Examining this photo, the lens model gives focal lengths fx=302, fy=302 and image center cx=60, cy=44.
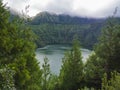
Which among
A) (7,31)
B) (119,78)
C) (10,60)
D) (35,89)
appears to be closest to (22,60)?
(10,60)

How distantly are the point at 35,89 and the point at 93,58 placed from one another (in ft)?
33.3

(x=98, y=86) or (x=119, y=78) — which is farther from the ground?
(x=119, y=78)

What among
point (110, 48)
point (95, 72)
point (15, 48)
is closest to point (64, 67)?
point (95, 72)

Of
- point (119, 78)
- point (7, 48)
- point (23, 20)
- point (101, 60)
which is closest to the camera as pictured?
point (119, 78)

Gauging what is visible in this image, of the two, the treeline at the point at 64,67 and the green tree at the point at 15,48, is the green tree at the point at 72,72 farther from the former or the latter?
the green tree at the point at 15,48

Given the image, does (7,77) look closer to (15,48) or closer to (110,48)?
(15,48)

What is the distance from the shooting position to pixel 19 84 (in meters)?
26.3

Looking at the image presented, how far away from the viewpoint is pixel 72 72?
4425 centimetres

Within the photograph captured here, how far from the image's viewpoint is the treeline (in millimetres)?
23361

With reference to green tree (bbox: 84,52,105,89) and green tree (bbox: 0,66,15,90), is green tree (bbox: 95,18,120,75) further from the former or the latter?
green tree (bbox: 0,66,15,90)

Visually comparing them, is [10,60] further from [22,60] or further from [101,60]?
[101,60]

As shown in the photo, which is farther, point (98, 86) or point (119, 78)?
point (98, 86)

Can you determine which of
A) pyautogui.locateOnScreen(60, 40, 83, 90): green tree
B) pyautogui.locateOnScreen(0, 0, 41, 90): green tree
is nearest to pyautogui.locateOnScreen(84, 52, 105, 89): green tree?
pyautogui.locateOnScreen(60, 40, 83, 90): green tree

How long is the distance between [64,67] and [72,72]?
167 centimetres
